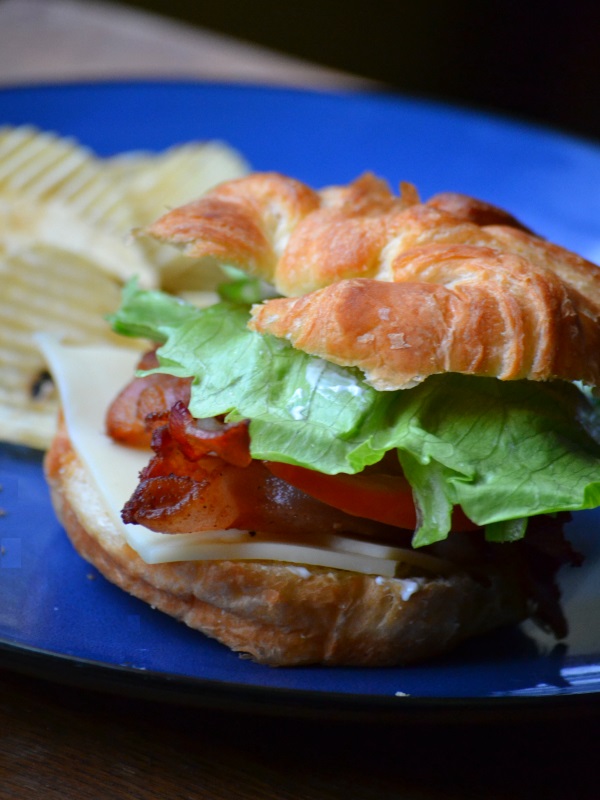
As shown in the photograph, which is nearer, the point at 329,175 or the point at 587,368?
the point at 587,368

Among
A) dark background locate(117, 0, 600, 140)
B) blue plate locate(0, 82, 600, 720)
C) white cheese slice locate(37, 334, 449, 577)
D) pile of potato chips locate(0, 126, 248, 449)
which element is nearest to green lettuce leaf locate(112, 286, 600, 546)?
white cheese slice locate(37, 334, 449, 577)

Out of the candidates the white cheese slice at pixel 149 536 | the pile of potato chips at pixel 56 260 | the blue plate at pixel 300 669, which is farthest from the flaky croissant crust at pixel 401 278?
the pile of potato chips at pixel 56 260

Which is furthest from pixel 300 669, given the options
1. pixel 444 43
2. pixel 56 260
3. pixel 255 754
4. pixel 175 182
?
pixel 444 43

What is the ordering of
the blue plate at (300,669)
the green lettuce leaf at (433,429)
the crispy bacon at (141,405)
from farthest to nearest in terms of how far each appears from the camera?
the crispy bacon at (141,405) → the green lettuce leaf at (433,429) → the blue plate at (300,669)

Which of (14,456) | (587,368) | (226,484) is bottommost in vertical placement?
(14,456)

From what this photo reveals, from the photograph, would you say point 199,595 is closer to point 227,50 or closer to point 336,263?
point 336,263

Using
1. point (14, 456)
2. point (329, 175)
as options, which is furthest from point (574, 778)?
point (329, 175)

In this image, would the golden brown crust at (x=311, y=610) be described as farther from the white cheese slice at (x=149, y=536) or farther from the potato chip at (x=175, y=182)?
the potato chip at (x=175, y=182)
